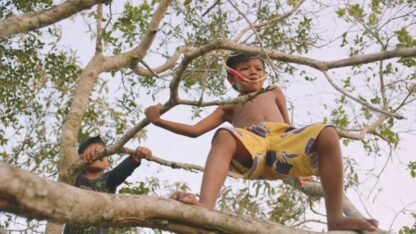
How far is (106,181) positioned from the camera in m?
3.64

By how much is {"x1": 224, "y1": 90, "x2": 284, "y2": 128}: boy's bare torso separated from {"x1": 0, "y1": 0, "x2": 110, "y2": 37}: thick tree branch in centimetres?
129

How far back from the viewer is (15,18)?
1.94 metres

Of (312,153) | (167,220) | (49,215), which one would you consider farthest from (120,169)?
(49,215)

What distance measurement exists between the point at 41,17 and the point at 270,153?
1.32 metres

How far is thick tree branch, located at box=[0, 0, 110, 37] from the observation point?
6.28 feet

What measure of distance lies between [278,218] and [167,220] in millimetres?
4543

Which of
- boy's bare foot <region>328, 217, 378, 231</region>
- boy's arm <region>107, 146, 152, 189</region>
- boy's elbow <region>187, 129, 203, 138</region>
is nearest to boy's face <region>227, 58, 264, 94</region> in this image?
boy's elbow <region>187, 129, 203, 138</region>

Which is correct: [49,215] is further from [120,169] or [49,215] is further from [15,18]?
[120,169]

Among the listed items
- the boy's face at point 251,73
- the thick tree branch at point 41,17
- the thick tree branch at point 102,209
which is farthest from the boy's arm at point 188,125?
the thick tree branch at point 102,209

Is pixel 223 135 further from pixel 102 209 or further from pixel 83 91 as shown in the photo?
pixel 83 91

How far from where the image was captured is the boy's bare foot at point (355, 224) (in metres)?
2.22

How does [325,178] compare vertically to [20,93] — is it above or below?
below

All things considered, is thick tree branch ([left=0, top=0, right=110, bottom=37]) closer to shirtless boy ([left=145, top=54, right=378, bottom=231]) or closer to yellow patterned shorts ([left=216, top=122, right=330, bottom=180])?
shirtless boy ([left=145, top=54, right=378, bottom=231])

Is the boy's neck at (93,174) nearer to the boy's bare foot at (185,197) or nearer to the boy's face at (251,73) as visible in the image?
the boy's face at (251,73)
